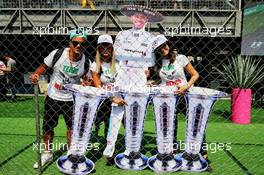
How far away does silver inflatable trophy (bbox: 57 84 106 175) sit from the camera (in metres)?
4.18

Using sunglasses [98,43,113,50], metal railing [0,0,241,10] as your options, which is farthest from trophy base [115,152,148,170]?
metal railing [0,0,241,10]

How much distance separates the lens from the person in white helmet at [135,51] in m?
4.76

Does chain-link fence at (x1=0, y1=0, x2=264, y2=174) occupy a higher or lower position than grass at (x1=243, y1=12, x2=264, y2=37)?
lower

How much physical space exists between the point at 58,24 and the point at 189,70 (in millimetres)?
7863

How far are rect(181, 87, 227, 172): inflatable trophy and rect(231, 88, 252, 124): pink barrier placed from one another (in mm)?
3635

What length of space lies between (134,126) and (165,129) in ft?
1.18

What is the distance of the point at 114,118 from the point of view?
458 cm

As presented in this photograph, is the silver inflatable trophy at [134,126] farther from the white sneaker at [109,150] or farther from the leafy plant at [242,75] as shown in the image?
the leafy plant at [242,75]

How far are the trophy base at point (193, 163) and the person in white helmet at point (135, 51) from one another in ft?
2.94

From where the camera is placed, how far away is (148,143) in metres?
5.95

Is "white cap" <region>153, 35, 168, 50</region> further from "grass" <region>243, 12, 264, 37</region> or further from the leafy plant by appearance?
"grass" <region>243, 12, 264, 37</region>

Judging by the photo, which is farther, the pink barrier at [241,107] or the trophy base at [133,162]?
the pink barrier at [241,107]

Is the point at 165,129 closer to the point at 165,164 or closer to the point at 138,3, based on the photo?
the point at 165,164

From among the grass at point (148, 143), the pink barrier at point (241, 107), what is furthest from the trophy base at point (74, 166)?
Result: the pink barrier at point (241, 107)
